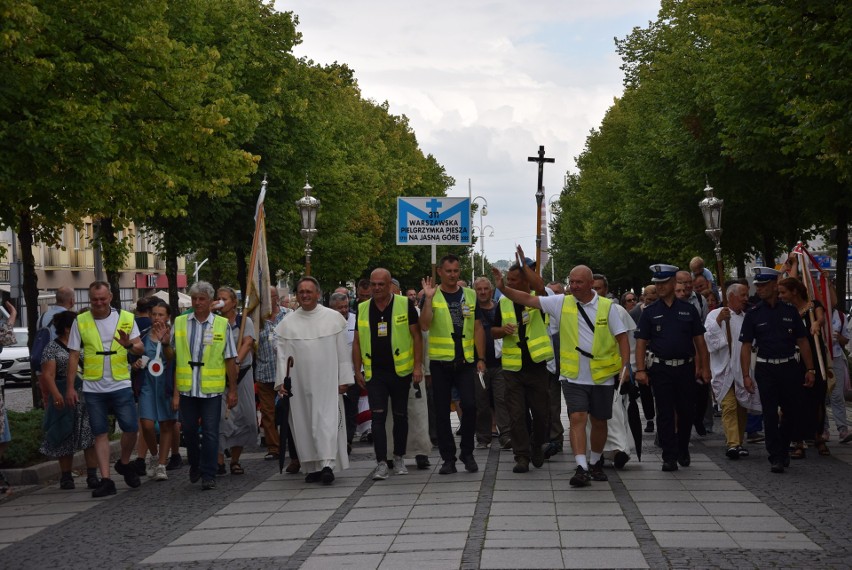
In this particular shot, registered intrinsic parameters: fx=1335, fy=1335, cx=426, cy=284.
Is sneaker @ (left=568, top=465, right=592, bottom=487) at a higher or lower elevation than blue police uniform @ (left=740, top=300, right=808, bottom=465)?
lower

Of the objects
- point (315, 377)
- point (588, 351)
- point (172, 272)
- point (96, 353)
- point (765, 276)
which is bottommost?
point (315, 377)

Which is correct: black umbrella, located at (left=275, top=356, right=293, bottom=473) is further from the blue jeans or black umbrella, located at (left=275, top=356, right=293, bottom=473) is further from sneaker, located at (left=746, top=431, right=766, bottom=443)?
sneaker, located at (left=746, top=431, right=766, bottom=443)

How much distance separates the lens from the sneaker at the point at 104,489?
12.0 metres

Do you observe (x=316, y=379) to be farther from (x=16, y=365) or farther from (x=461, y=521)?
(x=16, y=365)

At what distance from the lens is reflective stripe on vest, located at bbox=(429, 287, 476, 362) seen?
41.5 ft

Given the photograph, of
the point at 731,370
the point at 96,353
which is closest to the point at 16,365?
the point at 96,353

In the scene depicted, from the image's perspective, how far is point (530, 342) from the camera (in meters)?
12.5

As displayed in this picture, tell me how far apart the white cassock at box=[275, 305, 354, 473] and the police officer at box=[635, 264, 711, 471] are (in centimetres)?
285

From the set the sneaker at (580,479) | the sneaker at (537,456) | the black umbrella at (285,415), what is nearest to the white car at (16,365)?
the black umbrella at (285,415)

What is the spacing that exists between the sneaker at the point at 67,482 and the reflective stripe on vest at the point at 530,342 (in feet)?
14.1

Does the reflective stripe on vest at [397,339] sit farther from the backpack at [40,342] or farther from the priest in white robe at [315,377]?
the backpack at [40,342]

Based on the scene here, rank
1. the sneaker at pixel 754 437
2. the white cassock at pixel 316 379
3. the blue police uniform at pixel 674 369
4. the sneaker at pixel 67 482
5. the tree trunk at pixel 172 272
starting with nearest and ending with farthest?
the white cassock at pixel 316 379 → the blue police uniform at pixel 674 369 → the sneaker at pixel 67 482 → the sneaker at pixel 754 437 → the tree trunk at pixel 172 272

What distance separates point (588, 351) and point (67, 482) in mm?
5124

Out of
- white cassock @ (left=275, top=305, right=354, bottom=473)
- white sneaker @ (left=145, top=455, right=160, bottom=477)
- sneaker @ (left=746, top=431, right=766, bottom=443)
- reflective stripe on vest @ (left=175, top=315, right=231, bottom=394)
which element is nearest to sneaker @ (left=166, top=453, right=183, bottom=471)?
white sneaker @ (left=145, top=455, right=160, bottom=477)
